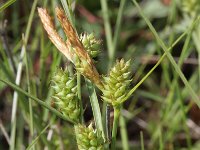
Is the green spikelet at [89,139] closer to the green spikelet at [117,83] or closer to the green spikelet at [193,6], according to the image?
the green spikelet at [117,83]

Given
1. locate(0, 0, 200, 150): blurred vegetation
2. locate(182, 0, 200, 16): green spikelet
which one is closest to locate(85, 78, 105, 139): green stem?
locate(0, 0, 200, 150): blurred vegetation

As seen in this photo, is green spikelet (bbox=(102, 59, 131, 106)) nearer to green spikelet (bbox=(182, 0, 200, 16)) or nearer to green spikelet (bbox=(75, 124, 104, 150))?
green spikelet (bbox=(75, 124, 104, 150))

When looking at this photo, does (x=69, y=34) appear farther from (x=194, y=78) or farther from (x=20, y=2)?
(x=20, y=2)

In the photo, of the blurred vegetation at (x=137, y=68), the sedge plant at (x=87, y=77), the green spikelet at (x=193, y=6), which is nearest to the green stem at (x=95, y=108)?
the sedge plant at (x=87, y=77)

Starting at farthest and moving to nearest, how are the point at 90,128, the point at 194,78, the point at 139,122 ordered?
the point at 139,122 < the point at 194,78 < the point at 90,128

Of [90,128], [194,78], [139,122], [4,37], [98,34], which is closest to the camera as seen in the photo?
[90,128]

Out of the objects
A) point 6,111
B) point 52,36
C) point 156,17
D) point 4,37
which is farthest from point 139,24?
point 52,36

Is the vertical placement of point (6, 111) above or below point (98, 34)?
below
